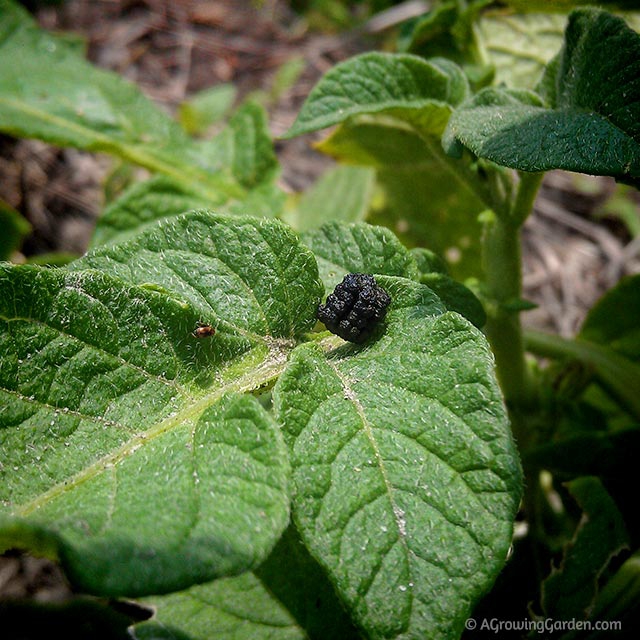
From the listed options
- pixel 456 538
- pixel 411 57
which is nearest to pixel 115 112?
pixel 411 57

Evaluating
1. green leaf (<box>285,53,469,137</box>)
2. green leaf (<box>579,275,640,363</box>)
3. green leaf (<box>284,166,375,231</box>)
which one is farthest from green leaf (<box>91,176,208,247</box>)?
green leaf (<box>579,275,640,363</box>)

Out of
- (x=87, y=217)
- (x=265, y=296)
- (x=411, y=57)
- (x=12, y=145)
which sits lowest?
(x=87, y=217)

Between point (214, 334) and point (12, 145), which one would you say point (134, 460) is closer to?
point (214, 334)

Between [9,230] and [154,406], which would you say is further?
[9,230]

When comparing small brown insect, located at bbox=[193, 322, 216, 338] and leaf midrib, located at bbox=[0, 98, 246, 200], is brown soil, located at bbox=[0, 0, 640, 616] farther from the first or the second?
small brown insect, located at bbox=[193, 322, 216, 338]

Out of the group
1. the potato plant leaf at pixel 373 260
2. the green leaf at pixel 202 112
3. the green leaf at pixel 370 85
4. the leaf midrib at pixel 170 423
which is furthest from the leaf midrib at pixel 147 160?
the leaf midrib at pixel 170 423

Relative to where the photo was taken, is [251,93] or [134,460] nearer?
[134,460]

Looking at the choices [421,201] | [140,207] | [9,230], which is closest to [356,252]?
[140,207]

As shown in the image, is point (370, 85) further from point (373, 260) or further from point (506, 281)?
point (506, 281)
